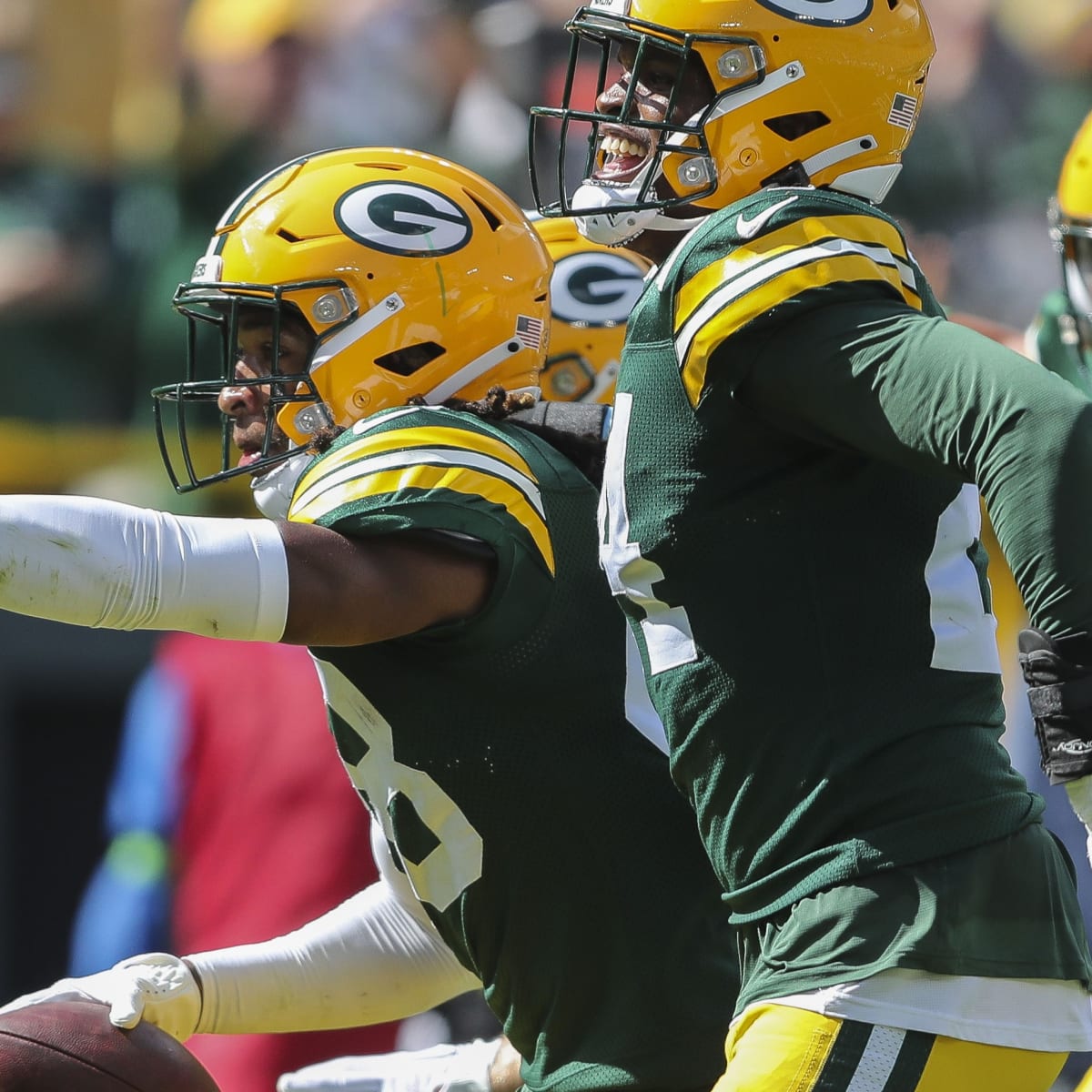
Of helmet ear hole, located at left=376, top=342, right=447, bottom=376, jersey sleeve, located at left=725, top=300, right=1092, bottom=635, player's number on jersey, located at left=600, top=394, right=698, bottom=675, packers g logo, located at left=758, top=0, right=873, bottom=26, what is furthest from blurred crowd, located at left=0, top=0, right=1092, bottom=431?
→ jersey sleeve, located at left=725, top=300, right=1092, bottom=635

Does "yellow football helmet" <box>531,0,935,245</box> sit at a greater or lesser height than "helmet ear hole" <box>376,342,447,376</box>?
greater

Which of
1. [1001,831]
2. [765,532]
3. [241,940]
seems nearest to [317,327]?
[765,532]

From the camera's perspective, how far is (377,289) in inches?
123

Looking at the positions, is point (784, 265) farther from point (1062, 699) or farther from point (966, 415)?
point (1062, 699)

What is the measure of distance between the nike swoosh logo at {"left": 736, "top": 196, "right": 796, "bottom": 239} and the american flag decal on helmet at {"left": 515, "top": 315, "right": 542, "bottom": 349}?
1027 mm

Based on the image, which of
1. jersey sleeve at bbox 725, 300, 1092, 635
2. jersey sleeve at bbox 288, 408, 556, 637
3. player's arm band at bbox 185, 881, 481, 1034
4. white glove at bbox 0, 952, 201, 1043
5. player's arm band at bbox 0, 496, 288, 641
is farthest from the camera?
player's arm band at bbox 185, 881, 481, 1034

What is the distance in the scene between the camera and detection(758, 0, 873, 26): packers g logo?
2.57m

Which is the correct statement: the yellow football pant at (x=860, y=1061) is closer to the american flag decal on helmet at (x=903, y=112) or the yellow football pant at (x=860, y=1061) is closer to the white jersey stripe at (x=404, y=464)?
the white jersey stripe at (x=404, y=464)

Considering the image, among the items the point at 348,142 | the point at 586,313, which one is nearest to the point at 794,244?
the point at 586,313

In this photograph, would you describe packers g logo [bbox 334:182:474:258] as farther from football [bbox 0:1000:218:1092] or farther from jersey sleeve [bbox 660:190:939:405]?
football [bbox 0:1000:218:1092]

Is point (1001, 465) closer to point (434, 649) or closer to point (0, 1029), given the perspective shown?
point (434, 649)

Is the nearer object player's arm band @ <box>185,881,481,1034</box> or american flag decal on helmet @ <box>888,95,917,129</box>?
american flag decal on helmet @ <box>888,95,917,129</box>

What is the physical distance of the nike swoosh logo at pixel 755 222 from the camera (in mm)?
2188

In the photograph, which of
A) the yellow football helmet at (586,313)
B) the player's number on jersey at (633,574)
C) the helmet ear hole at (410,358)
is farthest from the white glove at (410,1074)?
the yellow football helmet at (586,313)
